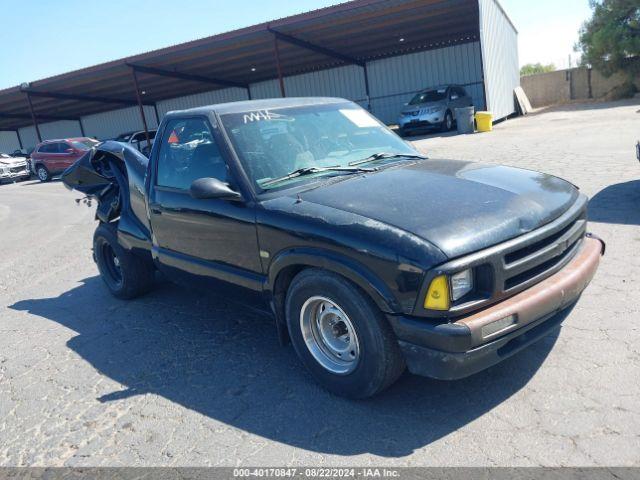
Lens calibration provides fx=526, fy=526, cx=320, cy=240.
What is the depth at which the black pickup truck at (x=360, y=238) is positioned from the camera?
2600 mm

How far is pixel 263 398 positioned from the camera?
324 cm

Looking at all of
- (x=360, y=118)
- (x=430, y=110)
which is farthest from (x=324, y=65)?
(x=360, y=118)

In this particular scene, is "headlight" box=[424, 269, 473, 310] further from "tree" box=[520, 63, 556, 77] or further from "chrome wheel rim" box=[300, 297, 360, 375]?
"tree" box=[520, 63, 556, 77]

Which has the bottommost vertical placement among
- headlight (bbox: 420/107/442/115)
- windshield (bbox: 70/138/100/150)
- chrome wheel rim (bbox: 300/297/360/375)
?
chrome wheel rim (bbox: 300/297/360/375)

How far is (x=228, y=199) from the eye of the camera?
11.4 ft

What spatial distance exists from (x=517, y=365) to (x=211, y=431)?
1880 mm

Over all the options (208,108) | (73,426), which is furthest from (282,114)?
(73,426)

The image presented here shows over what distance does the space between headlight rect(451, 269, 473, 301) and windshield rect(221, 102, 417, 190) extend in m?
1.30

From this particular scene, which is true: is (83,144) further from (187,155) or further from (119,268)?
(187,155)

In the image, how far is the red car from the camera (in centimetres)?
2158

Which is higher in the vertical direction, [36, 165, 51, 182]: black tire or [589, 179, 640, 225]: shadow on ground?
[36, 165, 51, 182]: black tire

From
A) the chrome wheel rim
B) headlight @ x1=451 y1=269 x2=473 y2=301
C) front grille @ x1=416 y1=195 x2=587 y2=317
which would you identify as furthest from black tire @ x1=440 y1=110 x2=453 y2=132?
headlight @ x1=451 y1=269 x2=473 y2=301

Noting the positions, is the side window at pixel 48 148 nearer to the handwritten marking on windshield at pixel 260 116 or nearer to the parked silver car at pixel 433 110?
the parked silver car at pixel 433 110

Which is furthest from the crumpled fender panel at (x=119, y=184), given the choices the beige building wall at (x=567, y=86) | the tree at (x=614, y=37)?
the beige building wall at (x=567, y=86)
